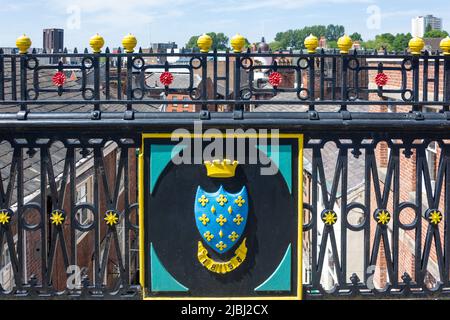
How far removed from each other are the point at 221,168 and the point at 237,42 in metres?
1.15

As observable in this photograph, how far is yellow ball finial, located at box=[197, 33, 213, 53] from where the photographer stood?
5.32 metres

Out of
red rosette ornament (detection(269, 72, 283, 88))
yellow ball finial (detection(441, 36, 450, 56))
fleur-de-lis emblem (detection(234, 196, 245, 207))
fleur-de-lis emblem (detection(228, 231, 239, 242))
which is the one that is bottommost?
fleur-de-lis emblem (detection(228, 231, 239, 242))

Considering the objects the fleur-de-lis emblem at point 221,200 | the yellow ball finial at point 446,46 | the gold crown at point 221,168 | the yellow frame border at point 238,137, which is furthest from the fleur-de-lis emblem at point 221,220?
the yellow ball finial at point 446,46

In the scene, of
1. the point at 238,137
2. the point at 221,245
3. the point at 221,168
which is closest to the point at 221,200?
the point at 221,168

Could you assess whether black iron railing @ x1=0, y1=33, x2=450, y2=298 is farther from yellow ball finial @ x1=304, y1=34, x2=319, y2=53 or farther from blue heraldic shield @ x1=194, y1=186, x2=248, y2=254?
blue heraldic shield @ x1=194, y1=186, x2=248, y2=254

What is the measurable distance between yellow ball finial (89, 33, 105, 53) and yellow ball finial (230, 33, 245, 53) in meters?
1.20

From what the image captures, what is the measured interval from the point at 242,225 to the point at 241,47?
1616mm

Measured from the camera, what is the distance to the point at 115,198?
5402mm

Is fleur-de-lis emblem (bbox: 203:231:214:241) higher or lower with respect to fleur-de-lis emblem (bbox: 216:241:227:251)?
higher

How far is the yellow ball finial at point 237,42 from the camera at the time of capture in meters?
5.24

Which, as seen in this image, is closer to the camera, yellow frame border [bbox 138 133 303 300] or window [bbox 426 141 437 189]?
yellow frame border [bbox 138 133 303 300]

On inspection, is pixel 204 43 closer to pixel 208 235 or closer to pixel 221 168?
pixel 221 168

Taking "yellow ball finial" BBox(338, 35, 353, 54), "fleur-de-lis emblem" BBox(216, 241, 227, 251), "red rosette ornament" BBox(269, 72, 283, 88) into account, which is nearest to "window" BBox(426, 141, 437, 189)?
"yellow ball finial" BBox(338, 35, 353, 54)

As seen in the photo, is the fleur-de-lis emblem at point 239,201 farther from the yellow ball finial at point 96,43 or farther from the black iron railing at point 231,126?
the yellow ball finial at point 96,43
